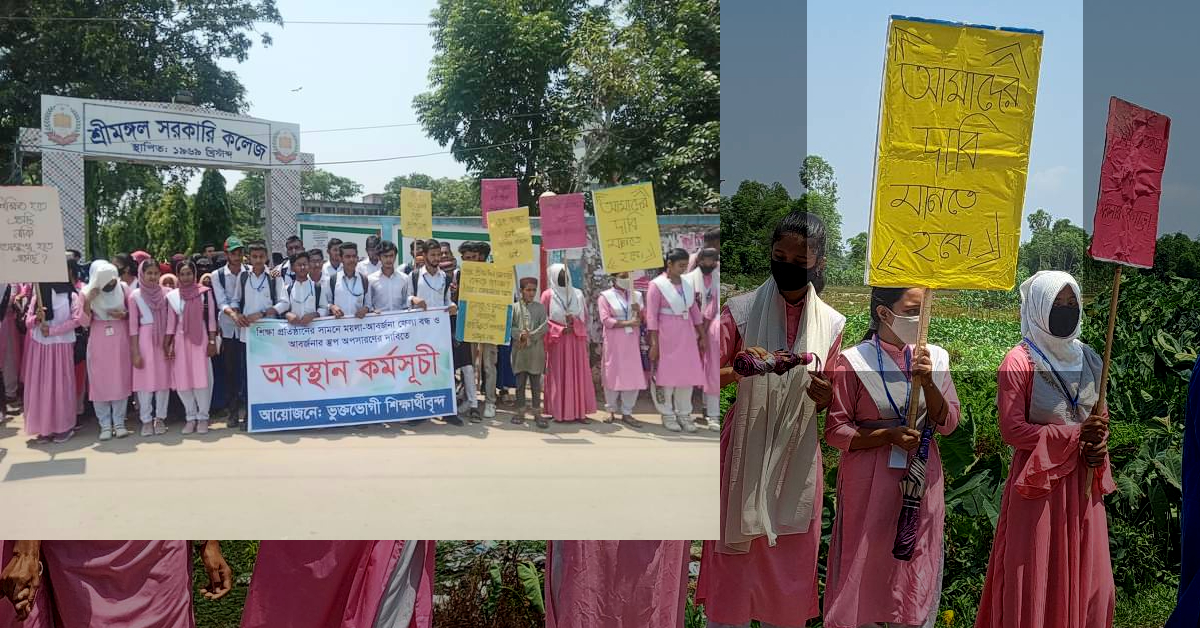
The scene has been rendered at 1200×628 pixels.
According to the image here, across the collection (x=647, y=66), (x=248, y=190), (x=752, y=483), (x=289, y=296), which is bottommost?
(x=752, y=483)

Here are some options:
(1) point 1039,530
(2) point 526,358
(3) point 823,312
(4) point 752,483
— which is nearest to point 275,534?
(2) point 526,358

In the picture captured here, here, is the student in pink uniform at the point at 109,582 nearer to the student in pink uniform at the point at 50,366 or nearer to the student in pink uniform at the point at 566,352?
the student in pink uniform at the point at 50,366

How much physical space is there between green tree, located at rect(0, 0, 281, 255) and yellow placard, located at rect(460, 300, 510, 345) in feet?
3.39

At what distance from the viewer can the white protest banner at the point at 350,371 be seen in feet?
10.9

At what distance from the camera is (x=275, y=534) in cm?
299

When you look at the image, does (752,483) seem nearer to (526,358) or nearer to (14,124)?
(526,358)

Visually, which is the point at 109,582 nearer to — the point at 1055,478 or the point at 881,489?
the point at 881,489

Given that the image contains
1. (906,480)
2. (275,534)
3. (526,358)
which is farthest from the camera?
(526,358)

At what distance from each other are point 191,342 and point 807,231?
7.42 ft

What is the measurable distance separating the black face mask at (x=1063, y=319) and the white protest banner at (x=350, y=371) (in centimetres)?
199

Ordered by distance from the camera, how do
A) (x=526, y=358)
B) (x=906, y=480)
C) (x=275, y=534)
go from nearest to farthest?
(x=906, y=480), (x=275, y=534), (x=526, y=358)

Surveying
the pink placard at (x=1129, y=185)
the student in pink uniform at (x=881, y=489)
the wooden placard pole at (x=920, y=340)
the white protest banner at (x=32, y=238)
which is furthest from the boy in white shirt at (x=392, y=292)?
the pink placard at (x=1129, y=185)

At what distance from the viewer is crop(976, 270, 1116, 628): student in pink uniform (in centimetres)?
286

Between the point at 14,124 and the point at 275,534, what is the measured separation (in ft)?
4.96
